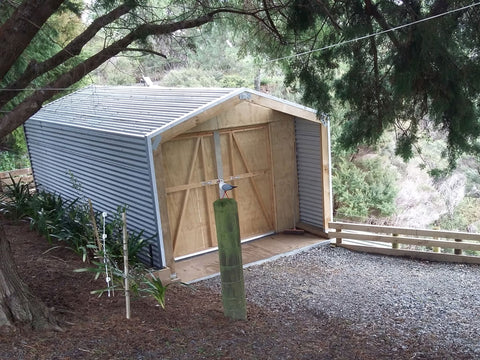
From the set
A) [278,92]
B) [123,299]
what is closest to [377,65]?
[123,299]

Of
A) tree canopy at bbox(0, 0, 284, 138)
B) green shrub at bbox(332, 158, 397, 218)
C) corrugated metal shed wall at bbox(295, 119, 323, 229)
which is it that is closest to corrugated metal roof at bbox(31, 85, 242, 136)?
tree canopy at bbox(0, 0, 284, 138)

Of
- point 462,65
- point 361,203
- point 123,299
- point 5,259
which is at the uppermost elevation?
point 462,65

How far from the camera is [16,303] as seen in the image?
4.24 m

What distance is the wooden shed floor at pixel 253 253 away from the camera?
25.7 ft

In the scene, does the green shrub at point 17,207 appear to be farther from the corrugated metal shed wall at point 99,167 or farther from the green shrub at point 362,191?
the green shrub at point 362,191

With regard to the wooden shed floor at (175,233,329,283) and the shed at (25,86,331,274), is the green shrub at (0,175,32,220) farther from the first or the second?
the wooden shed floor at (175,233,329,283)

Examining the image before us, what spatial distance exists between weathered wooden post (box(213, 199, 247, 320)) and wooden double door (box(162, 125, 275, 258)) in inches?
139

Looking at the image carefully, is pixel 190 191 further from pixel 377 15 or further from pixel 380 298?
pixel 377 15

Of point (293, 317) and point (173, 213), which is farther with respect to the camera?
point (173, 213)

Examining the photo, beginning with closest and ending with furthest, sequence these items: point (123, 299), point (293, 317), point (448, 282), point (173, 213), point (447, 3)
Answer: point (447, 3) → point (123, 299) → point (293, 317) → point (448, 282) → point (173, 213)

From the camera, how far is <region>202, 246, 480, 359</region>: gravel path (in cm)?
515

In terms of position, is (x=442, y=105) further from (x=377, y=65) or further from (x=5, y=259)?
(x=5, y=259)

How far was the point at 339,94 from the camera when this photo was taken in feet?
19.3

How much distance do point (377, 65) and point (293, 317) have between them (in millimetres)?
3227
